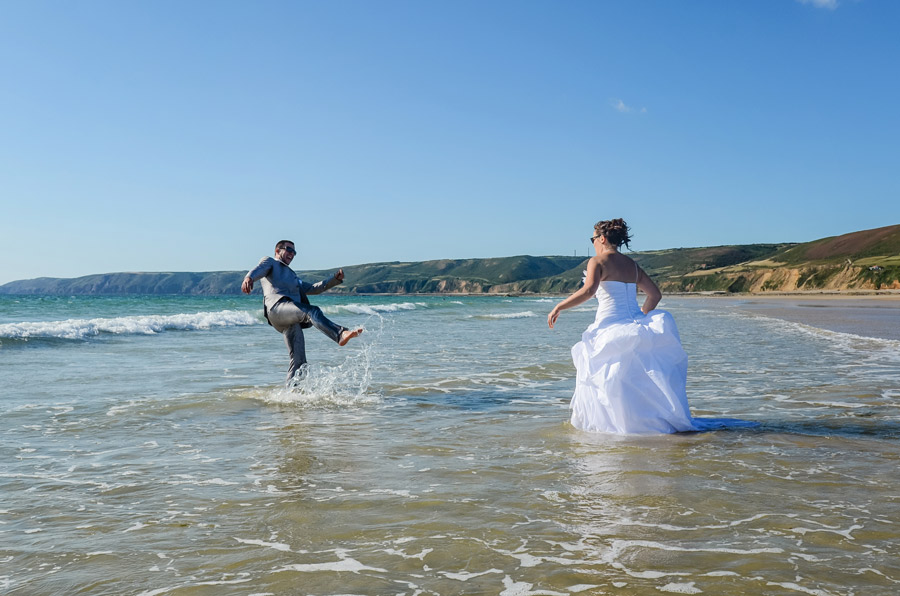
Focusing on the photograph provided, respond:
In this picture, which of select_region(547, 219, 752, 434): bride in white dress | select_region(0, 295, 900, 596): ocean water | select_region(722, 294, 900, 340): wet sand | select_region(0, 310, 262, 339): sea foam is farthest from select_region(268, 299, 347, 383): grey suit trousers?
select_region(722, 294, 900, 340): wet sand

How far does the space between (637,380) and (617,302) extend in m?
0.93

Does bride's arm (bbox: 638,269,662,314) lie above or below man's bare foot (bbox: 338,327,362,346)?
above

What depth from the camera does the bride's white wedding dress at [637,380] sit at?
6785mm

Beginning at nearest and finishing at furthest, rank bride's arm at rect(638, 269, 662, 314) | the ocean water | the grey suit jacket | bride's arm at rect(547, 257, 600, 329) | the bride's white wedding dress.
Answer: the ocean water, the bride's white wedding dress, bride's arm at rect(547, 257, 600, 329), bride's arm at rect(638, 269, 662, 314), the grey suit jacket

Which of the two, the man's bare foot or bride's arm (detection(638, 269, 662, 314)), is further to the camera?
the man's bare foot

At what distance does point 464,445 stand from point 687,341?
14.7 meters

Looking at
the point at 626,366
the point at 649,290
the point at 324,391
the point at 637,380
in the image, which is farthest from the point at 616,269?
the point at 324,391

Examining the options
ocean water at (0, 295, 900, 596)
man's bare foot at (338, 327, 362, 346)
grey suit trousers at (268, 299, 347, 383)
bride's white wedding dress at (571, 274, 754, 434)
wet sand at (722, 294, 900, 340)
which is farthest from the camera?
wet sand at (722, 294, 900, 340)

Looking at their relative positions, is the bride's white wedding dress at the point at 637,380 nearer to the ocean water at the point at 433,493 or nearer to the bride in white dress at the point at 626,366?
the bride in white dress at the point at 626,366

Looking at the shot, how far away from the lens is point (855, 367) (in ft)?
40.8

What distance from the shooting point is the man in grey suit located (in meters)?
9.18

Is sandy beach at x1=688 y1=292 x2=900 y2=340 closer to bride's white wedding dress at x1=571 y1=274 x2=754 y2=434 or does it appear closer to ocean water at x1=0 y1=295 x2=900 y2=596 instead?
ocean water at x1=0 y1=295 x2=900 y2=596

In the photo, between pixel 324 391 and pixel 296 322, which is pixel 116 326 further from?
pixel 296 322

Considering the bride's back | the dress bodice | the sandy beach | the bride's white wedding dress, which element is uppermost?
the bride's back
